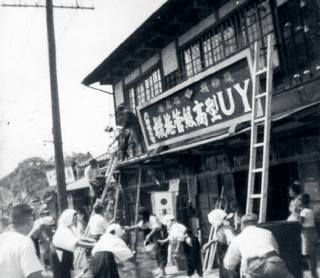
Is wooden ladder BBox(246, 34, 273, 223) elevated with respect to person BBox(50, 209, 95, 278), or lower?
elevated

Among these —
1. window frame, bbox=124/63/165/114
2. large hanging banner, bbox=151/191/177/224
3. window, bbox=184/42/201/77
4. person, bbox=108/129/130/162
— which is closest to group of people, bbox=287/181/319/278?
large hanging banner, bbox=151/191/177/224

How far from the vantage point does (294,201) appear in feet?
25.7

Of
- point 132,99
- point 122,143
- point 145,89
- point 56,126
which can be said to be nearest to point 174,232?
point 122,143

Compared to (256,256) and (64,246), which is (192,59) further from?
(256,256)

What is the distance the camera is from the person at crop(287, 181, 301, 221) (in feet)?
25.4

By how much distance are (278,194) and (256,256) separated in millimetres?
5707

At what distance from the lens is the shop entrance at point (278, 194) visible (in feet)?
31.9

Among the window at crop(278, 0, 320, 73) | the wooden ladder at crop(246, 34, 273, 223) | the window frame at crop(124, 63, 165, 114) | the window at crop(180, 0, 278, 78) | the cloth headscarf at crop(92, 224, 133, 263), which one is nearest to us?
the wooden ladder at crop(246, 34, 273, 223)

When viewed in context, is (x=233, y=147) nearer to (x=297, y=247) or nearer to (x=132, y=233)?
(x=297, y=247)

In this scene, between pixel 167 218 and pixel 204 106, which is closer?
pixel 204 106

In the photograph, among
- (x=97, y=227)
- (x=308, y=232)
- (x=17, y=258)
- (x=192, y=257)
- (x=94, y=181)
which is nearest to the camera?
(x=17, y=258)

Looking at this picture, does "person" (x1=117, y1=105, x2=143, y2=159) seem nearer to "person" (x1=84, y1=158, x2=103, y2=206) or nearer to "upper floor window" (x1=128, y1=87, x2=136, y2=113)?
"person" (x1=84, y1=158, x2=103, y2=206)

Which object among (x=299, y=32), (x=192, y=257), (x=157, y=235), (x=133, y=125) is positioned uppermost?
(x=299, y=32)

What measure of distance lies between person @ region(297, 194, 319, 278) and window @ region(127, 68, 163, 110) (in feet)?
23.9
